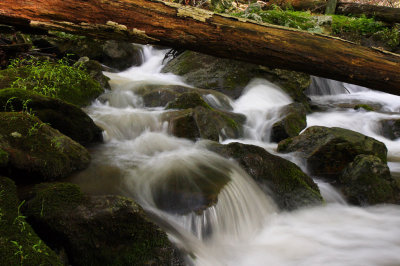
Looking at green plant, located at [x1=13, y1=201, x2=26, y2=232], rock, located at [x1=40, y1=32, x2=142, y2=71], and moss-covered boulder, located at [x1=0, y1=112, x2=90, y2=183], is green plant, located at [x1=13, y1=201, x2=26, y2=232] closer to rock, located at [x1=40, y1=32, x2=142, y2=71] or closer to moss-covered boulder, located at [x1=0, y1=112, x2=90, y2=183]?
moss-covered boulder, located at [x1=0, y1=112, x2=90, y2=183]

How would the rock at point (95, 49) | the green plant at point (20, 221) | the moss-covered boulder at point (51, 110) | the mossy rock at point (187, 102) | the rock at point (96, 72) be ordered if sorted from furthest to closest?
1. the rock at point (95, 49)
2. the rock at point (96, 72)
3. the mossy rock at point (187, 102)
4. the moss-covered boulder at point (51, 110)
5. the green plant at point (20, 221)

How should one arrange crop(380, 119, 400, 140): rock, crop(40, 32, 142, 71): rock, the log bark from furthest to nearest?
crop(40, 32, 142, 71): rock, crop(380, 119, 400, 140): rock, the log bark

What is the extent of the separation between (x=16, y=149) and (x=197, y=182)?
1771 mm

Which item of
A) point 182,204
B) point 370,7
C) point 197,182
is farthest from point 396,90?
point 370,7

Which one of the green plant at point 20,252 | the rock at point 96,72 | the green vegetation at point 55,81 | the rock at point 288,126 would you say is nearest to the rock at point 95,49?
the rock at point 96,72

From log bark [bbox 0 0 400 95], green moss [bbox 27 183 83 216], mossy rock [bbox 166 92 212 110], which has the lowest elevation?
mossy rock [bbox 166 92 212 110]

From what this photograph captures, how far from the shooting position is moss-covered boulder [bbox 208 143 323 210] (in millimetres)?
3973

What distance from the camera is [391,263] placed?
3021 millimetres

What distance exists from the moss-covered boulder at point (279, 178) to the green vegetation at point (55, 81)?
10.6 feet

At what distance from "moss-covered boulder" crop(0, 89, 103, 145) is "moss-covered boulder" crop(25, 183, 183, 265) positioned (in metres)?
1.59

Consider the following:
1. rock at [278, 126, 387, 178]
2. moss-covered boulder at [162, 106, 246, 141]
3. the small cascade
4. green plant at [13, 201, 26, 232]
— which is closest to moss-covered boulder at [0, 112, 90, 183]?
green plant at [13, 201, 26, 232]

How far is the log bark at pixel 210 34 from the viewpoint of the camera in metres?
3.30

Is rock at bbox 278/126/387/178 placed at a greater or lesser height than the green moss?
lesser

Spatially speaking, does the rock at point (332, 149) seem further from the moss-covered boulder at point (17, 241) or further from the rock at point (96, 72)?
the rock at point (96, 72)
